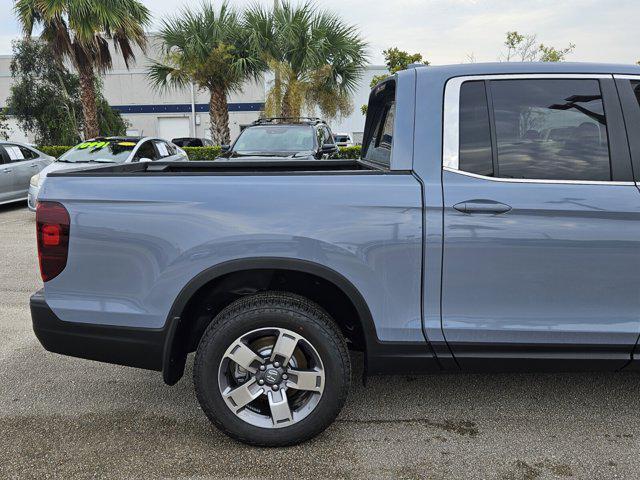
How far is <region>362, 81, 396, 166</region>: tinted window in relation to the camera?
3088 millimetres

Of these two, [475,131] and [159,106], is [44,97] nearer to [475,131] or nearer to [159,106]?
[159,106]

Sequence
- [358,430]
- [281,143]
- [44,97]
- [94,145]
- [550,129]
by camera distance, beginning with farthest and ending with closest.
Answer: [44,97] < [94,145] < [281,143] < [358,430] < [550,129]

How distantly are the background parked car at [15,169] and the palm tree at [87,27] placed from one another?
4034 millimetres

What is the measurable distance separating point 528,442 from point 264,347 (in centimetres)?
149

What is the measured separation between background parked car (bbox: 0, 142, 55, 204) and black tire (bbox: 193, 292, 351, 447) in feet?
33.5

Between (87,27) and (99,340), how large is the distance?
13879 millimetres

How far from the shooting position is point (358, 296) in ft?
8.34

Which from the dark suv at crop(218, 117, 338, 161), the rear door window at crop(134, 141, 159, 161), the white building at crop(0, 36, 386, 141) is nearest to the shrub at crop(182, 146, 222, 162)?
the rear door window at crop(134, 141, 159, 161)

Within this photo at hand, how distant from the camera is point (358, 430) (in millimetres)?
2916

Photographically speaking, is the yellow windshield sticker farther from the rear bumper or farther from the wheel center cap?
the wheel center cap

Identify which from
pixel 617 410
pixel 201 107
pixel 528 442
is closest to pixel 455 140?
A: pixel 528 442

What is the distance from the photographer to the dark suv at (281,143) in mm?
8789

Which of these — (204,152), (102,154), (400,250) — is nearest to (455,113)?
(400,250)

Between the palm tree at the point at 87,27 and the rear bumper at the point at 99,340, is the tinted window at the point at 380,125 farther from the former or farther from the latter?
the palm tree at the point at 87,27
